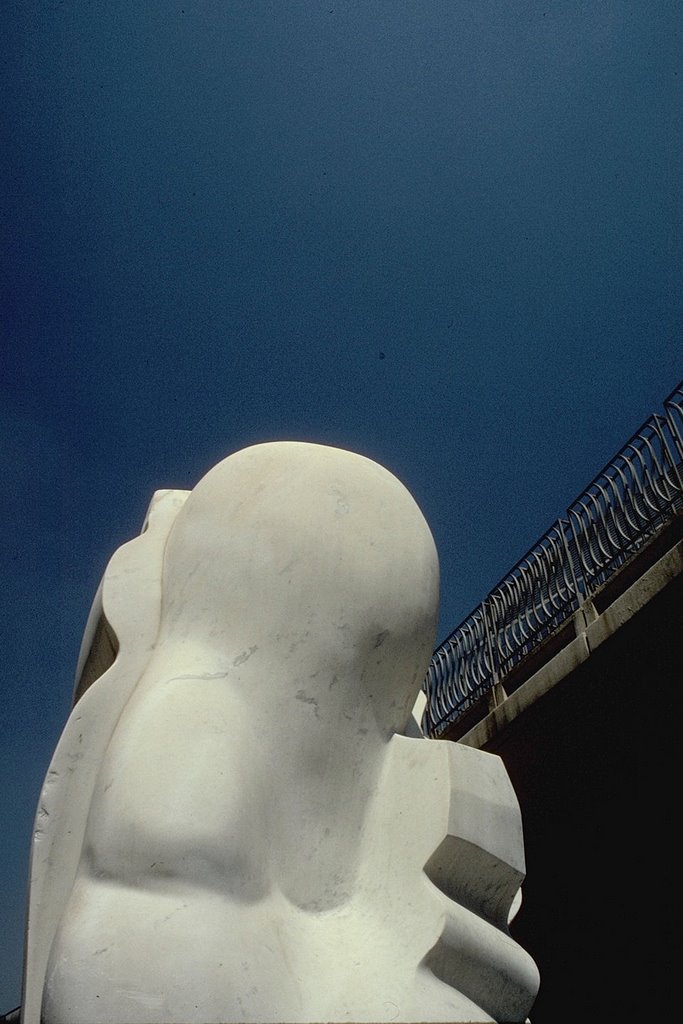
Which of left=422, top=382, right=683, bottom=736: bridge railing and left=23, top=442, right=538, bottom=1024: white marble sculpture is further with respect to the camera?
left=422, top=382, right=683, bottom=736: bridge railing

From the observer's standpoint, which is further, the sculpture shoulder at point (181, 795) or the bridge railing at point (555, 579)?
the bridge railing at point (555, 579)

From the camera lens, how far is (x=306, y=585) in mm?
1947

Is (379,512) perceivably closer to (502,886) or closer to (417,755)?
(417,755)

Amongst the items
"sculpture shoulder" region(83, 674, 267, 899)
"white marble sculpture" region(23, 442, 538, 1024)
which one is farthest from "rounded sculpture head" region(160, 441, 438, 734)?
"sculpture shoulder" region(83, 674, 267, 899)

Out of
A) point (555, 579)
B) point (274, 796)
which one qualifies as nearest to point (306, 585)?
point (274, 796)

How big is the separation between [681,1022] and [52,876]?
407cm

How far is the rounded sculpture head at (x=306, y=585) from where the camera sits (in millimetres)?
1902

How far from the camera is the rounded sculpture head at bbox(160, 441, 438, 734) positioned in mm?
1902

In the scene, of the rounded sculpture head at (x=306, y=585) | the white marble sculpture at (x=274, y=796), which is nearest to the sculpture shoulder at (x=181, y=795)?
the white marble sculpture at (x=274, y=796)

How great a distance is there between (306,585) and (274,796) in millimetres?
484

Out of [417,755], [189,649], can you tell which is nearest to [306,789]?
[417,755]

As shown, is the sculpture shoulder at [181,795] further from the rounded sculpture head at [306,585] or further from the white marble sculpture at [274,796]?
the rounded sculpture head at [306,585]

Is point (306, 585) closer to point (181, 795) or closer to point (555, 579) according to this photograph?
point (181, 795)

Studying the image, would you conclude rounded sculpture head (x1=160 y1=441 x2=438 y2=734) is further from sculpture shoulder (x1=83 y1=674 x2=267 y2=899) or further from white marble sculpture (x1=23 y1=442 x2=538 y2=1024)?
sculpture shoulder (x1=83 y1=674 x2=267 y2=899)
